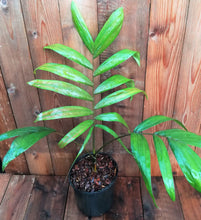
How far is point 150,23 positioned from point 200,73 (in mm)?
370

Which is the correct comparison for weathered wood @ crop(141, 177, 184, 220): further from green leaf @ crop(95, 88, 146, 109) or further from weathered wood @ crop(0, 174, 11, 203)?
weathered wood @ crop(0, 174, 11, 203)

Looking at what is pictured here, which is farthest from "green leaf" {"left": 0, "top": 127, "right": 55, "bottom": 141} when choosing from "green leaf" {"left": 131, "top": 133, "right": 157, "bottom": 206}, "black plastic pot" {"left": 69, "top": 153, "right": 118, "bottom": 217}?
"green leaf" {"left": 131, "top": 133, "right": 157, "bottom": 206}

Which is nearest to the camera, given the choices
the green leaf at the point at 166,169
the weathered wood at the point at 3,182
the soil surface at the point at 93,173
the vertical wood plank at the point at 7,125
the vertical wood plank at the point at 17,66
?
the green leaf at the point at 166,169

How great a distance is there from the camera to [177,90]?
1.21 m

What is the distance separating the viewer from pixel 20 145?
976mm

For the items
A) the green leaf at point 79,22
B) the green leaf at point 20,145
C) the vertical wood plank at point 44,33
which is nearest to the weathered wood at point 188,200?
the vertical wood plank at point 44,33

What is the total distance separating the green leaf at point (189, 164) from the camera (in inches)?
30.7

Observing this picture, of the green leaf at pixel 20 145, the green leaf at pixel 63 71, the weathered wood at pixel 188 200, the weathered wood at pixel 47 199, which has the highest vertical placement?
the green leaf at pixel 63 71

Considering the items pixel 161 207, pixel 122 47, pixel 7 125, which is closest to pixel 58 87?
pixel 122 47

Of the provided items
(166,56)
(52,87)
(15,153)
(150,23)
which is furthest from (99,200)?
(150,23)

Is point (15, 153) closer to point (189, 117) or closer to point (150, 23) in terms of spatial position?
point (150, 23)

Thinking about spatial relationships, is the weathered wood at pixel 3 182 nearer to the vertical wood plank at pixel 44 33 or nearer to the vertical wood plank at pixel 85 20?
the vertical wood plank at pixel 44 33

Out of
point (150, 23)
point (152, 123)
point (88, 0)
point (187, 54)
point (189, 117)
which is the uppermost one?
point (88, 0)

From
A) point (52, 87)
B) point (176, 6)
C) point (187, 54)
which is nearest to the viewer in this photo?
point (52, 87)
